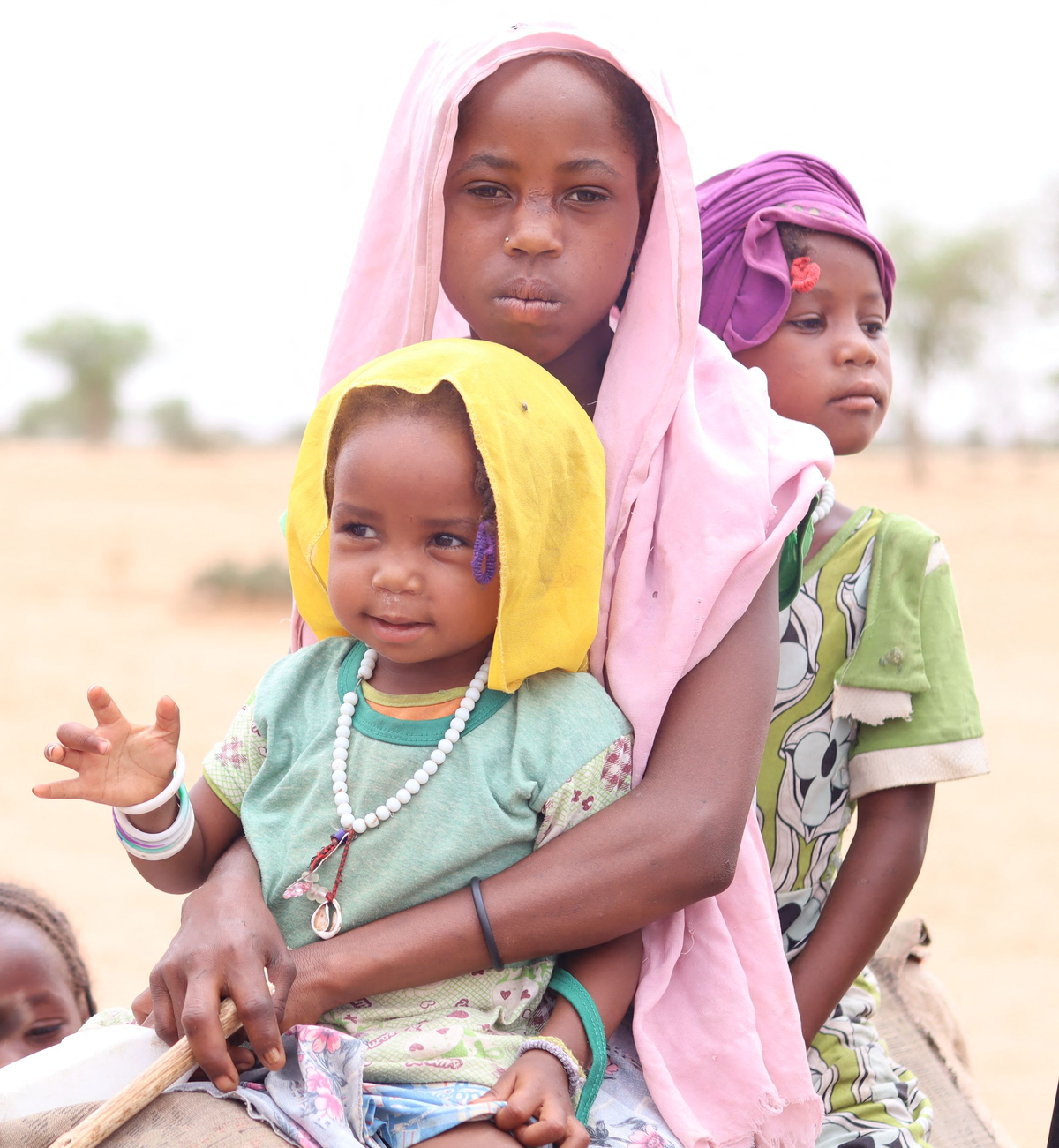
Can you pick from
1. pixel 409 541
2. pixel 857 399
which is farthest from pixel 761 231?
pixel 409 541

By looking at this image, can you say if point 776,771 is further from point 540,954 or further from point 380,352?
point 380,352

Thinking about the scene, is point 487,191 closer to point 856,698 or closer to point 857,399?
point 857,399

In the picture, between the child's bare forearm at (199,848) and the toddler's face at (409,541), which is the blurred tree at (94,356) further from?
the toddler's face at (409,541)

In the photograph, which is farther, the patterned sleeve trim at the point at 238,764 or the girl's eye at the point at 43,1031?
the girl's eye at the point at 43,1031

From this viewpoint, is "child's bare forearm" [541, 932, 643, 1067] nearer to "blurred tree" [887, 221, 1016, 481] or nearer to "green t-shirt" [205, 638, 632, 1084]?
"green t-shirt" [205, 638, 632, 1084]

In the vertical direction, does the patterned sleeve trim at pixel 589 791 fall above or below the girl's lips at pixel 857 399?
below

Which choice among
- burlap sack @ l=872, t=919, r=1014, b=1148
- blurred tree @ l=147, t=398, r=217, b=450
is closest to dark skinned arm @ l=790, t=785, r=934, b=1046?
burlap sack @ l=872, t=919, r=1014, b=1148

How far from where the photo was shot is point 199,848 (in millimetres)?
2102

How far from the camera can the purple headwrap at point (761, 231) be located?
2682 millimetres

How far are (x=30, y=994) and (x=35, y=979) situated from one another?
36 millimetres

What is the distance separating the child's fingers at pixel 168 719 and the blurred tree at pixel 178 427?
34.7 meters

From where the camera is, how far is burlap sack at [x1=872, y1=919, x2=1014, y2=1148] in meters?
2.85

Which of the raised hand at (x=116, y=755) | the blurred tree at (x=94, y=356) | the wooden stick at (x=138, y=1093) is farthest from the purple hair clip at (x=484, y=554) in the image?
the blurred tree at (x=94, y=356)

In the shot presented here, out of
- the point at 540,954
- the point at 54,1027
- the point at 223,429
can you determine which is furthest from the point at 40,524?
the point at 540,954
